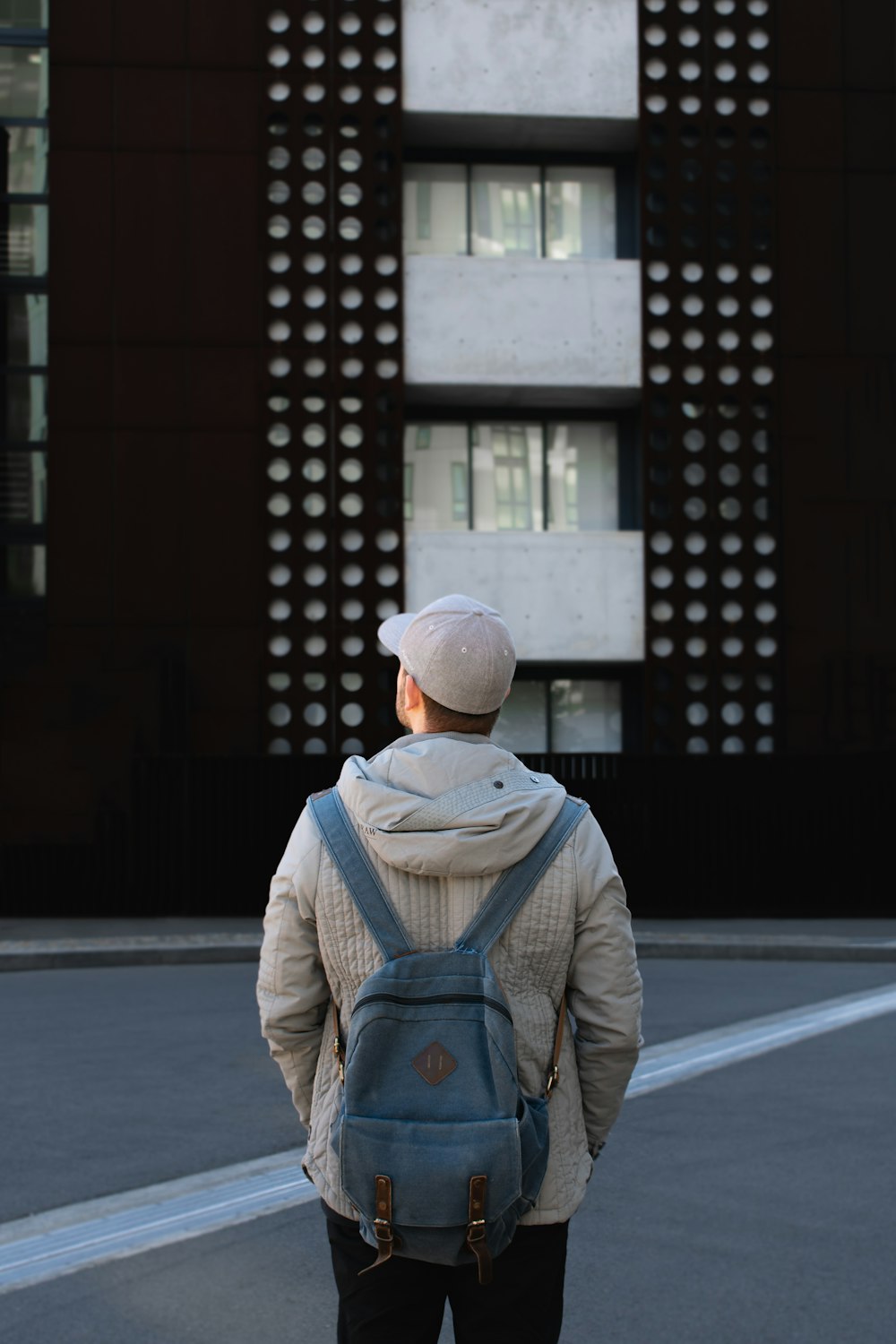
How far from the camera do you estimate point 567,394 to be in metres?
20.6

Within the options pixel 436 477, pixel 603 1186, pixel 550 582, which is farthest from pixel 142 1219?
pixel 436 477

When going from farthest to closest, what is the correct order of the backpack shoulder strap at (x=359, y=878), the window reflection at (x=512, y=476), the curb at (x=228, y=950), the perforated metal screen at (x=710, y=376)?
the window reflection at (x=512, y=476) < the perforated metal screen at (x=710, y=376) < the curb at (x=228, y=950) < the backpack shoulder strap at (x=359, y=878)

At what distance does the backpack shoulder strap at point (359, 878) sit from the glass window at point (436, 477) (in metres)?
18.0

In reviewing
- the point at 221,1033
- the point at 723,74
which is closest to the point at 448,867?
the point at 221,1033

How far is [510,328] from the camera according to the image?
20.1 m

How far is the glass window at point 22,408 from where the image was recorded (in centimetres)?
1952

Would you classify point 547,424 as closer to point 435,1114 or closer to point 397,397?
point 397,397

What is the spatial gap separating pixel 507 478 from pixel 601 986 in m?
18.6

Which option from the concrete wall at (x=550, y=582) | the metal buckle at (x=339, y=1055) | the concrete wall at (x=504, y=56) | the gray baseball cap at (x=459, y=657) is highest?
the concrete wall at (x=504, y=56)

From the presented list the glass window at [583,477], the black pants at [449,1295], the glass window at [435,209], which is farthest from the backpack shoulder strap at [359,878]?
the glass window at [435,209]

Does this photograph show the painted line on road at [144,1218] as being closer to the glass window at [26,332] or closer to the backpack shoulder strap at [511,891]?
the backpack shoulder strap at [511,891]

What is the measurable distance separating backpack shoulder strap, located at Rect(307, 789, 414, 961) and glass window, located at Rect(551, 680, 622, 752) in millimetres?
18029

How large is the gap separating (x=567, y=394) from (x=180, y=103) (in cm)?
596

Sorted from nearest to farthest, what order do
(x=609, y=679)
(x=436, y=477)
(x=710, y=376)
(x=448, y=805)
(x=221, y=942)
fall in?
(x=448, y=805)
(x=221, y=942)
(x=710, y=376)
(x=609, y=679)
(x=436, y=477)
